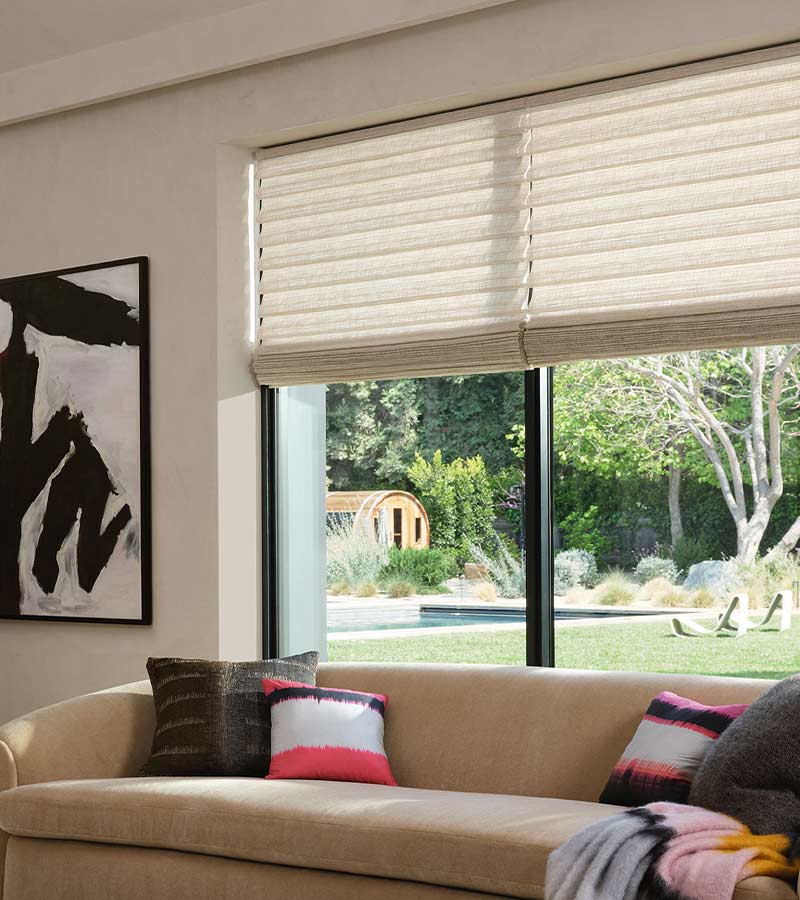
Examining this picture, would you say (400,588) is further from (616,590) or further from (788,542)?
(788,542)

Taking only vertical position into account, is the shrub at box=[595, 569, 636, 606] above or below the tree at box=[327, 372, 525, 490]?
below

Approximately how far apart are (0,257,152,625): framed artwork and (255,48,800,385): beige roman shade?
1.80 feet

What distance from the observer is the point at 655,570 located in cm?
388

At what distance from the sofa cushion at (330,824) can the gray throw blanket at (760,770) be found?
0.21 metres

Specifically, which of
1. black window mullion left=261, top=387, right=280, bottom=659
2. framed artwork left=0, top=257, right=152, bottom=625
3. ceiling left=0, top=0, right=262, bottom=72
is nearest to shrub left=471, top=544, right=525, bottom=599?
black window mullion left=261, top=387, right=280, bottom=659

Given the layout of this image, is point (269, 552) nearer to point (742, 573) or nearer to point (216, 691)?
point (216, 691)

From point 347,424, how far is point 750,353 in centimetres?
152

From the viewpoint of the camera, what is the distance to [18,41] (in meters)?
4.63

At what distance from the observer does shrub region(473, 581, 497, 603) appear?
165 inches

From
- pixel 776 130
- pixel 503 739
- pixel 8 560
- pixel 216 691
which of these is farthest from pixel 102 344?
pixel 776 130

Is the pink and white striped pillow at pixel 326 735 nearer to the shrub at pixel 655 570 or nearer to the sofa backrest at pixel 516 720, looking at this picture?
the sofa backrest at pixel 516 720

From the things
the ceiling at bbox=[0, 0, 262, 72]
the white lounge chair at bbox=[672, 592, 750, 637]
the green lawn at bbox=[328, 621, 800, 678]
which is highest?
the ceiling at bbox=[0, 0, 262, 72]

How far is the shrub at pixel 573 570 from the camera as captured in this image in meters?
3.99

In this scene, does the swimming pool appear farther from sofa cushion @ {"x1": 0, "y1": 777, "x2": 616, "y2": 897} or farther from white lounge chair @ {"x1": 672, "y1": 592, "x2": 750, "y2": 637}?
sofa cushion @ {"x1": 0, "y1": 777, "x2": 616, "y2": 897}
